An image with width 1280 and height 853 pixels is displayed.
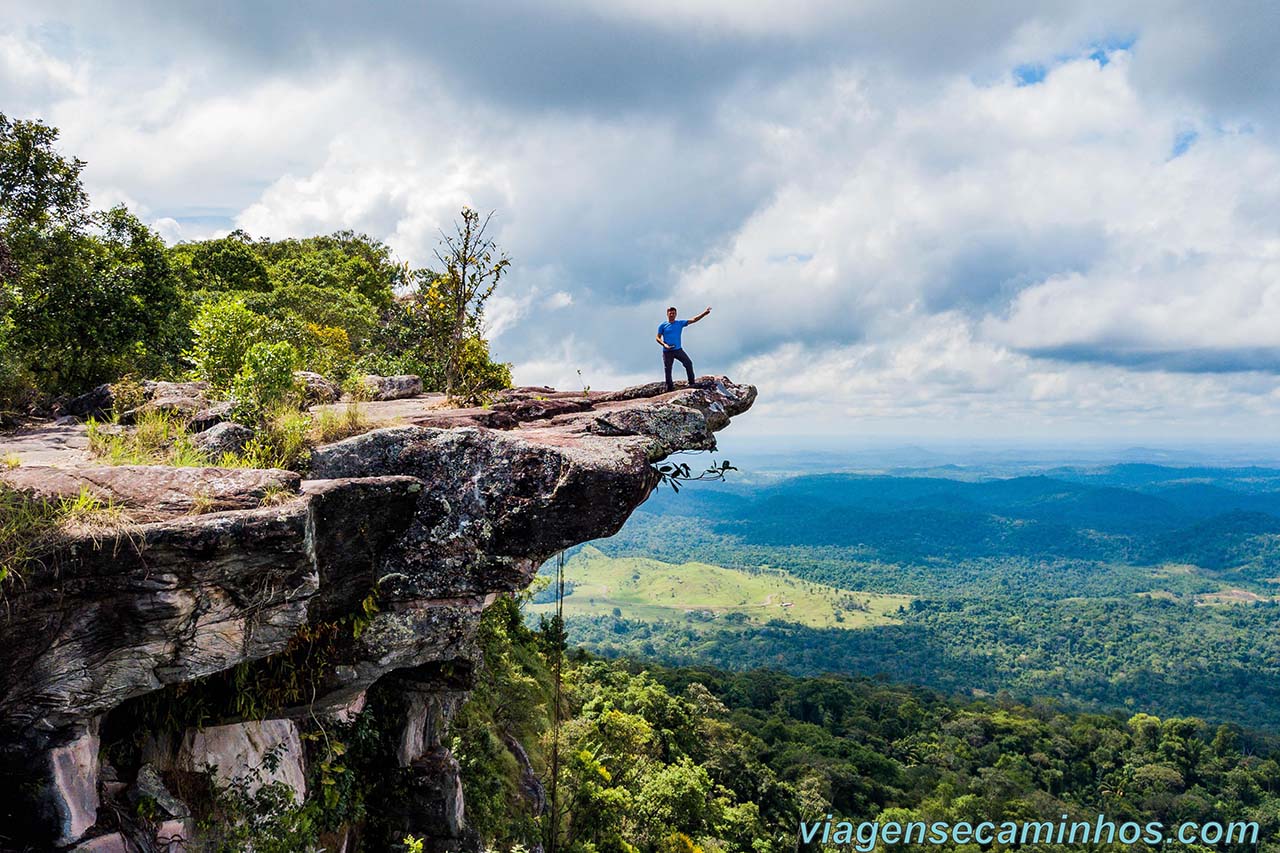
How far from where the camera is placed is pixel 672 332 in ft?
50.4

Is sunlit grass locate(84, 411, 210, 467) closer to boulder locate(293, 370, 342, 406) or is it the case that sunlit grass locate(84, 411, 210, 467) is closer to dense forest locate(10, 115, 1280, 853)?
dense forest locate(10, 115, 1280, 853)

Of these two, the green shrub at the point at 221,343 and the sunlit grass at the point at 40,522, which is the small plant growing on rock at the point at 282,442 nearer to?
the sunlit grass at the point at 40,522

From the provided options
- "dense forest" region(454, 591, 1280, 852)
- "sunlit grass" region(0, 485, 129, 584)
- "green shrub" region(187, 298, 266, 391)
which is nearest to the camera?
"sunlit grass" region(0, 485, 129, 584)

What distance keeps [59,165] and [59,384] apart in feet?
17.8

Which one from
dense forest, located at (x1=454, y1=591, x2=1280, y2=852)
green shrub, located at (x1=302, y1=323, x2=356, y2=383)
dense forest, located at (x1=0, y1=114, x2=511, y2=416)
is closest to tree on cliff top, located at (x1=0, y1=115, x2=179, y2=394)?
dense forest, located at (x1=0, y1=114, x2=511, y2=416)

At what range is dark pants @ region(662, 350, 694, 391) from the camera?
1559 centimetres

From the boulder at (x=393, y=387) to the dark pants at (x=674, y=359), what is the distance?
7392 millimetres

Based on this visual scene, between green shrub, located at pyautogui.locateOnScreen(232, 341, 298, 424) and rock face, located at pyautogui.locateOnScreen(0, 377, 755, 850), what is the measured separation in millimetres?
1759

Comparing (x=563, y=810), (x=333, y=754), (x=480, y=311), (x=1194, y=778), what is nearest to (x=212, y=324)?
(x=480, y=311)

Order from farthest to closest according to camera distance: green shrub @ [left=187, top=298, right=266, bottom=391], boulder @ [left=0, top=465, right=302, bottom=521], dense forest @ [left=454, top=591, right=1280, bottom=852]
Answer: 1. dense forest @ [left=454, top=591, right=1280, bottom=852]
2. green shrub @ [left=187, top=298, right=266, bottom=391]
3. boulder @ [left=0, top=465, right=302, bottom=521]

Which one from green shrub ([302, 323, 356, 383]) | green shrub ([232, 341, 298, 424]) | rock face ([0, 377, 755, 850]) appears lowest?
rock face ([0, 377, 755, 850])

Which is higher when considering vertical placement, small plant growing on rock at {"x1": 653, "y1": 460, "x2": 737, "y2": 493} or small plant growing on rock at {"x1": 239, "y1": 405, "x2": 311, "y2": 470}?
small plant growing on rock at {"x1": 239, "y1": 405, "x2": 311, "y2": 470}

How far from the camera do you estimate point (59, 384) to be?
52.9ft

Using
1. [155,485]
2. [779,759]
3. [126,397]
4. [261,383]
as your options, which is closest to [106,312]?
[126,397]
